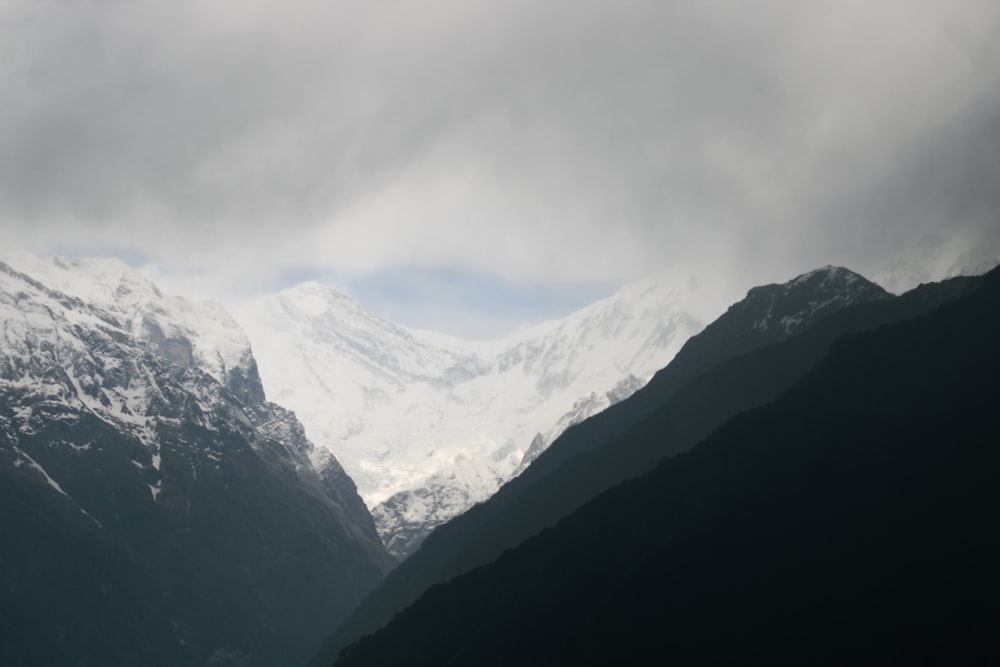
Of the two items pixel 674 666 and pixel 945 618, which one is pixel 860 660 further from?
pixel 674 666

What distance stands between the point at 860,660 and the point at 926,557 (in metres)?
22.4

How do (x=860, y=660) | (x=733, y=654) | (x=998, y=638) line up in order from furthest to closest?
(x=733, y=654) → (x=860, y=660) → (x=998, y=638)

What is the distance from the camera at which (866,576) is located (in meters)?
200

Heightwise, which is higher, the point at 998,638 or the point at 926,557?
the point at 926,557

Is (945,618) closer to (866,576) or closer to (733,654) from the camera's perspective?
(866,576)

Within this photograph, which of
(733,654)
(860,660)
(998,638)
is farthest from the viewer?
(733,654)

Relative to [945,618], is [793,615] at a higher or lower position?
higher

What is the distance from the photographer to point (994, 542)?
192750 mm

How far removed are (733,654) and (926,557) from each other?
31.2 meters

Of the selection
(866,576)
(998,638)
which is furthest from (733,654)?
(998,638)

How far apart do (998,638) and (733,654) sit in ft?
129

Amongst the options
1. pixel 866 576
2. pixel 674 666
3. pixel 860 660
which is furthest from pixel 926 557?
pixel 674 666

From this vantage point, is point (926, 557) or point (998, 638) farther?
point (926, 557)

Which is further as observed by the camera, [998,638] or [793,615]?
[793,615]
